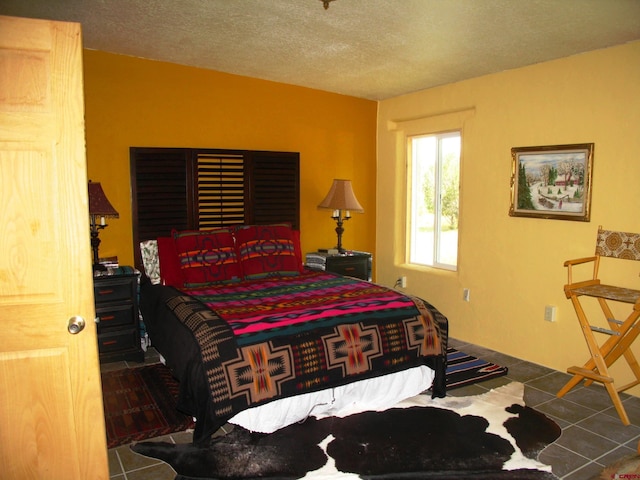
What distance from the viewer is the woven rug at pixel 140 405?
2.89 metres

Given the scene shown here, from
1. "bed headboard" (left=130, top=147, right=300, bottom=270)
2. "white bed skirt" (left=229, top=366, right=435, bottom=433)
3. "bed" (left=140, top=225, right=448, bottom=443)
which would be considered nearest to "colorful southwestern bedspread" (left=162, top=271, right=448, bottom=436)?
"bed" (left=140, top=225, right=448, bottom=443)

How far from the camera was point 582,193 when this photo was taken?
368 cm

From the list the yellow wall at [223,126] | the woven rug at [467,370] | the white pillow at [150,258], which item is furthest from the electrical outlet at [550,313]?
the white pillow at [150,258]

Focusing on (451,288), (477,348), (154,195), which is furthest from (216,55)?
(477,348)

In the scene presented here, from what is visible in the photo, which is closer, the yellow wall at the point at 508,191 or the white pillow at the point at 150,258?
the yellow wall at the point at 508,191

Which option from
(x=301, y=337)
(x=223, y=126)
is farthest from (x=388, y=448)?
(x=223, y=126)

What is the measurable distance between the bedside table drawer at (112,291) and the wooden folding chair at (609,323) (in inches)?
122

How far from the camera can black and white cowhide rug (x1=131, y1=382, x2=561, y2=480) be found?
2.49 m

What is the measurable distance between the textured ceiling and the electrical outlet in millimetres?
1871

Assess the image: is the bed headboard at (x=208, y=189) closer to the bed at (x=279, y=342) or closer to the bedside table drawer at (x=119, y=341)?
the bed at (x=279, y=342)

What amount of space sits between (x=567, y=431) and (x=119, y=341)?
3128 mm

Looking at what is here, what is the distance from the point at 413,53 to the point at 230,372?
2608 mm

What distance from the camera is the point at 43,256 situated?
186 centimetres

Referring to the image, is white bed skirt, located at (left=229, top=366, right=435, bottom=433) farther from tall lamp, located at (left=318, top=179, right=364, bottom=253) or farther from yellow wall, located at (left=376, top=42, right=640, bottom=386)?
tall lamp, located at (left=318, top=179, right=364, bottom=253)
